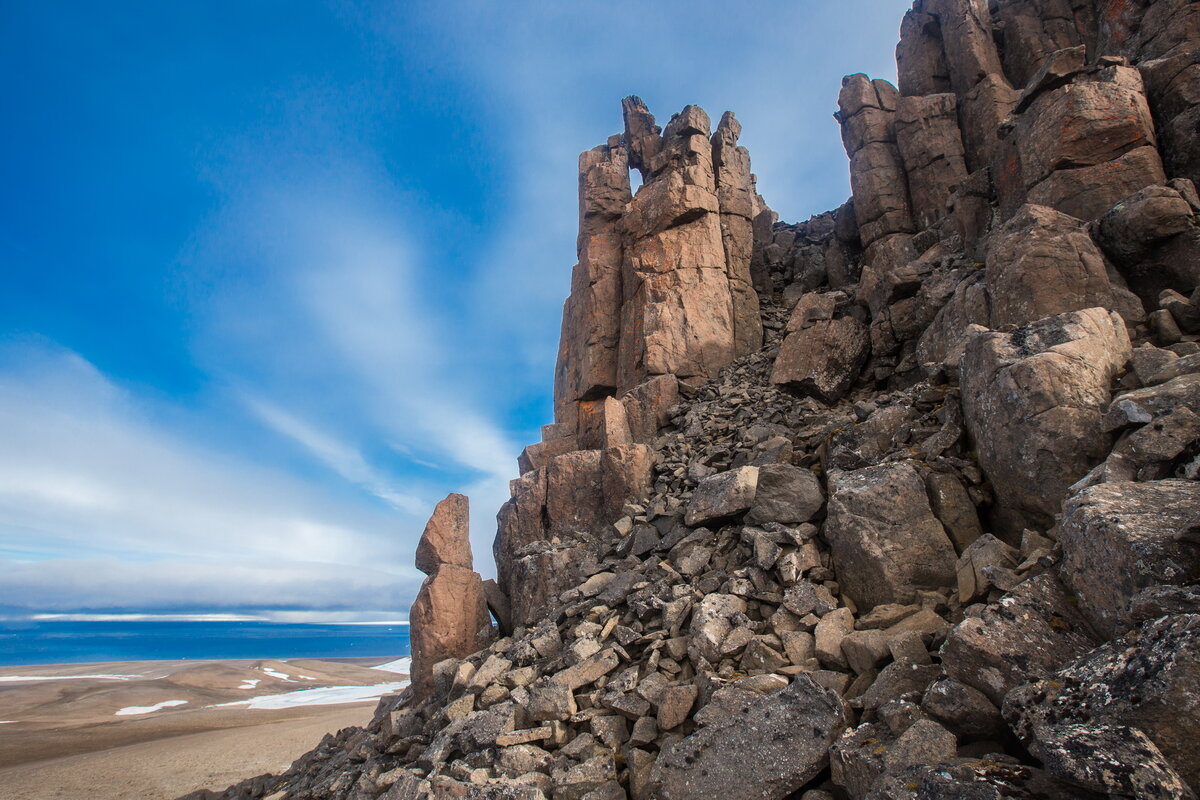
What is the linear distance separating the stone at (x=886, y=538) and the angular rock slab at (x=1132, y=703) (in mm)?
4219

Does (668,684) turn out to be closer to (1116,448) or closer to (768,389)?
(1116,448)

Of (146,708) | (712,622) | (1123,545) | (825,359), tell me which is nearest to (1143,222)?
(825,359)

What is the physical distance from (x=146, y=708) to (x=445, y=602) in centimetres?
5183

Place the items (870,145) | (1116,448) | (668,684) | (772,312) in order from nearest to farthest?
1. (1116,448)
2. (668,684)
3. (772,312)
4. (870,145)

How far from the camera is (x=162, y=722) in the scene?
41656 mm

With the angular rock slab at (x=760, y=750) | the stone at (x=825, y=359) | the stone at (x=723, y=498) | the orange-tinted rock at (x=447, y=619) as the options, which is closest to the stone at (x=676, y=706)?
the angular rock slab at (x=760, y=750)

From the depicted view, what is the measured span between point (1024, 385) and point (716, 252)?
2004cm

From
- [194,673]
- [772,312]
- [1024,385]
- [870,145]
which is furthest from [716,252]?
[194,673]

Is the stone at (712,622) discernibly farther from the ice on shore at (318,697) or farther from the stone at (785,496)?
the ice on shore at (318,697)

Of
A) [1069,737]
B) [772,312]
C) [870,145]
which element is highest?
[870,145]

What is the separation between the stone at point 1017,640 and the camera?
5207 millimetres

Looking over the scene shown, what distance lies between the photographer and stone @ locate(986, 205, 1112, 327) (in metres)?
11.7

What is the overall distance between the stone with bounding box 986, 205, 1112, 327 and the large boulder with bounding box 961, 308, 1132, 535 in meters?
2.35

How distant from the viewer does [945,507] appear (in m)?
9.27
